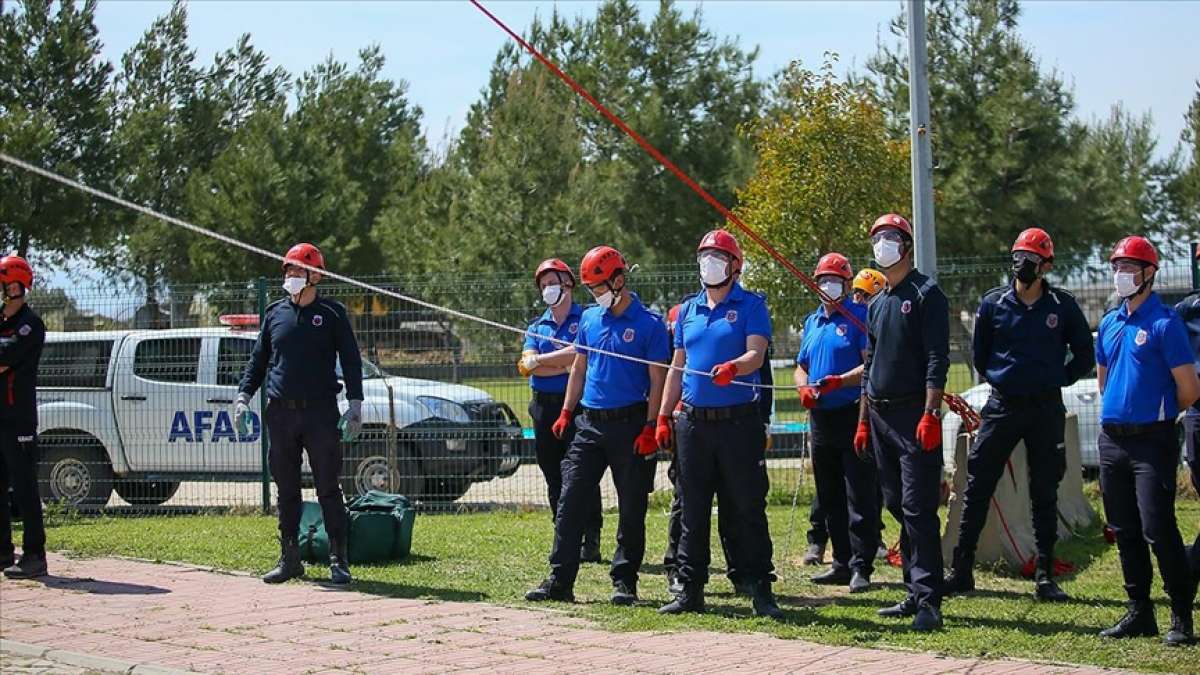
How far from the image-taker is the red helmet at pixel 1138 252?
7996mm

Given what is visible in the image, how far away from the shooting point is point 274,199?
35531 millimetres

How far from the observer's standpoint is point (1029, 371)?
9.02 metres

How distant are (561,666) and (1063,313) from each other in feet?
13.1

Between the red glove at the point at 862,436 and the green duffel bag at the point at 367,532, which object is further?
the green duffel bag at the point at 367,532

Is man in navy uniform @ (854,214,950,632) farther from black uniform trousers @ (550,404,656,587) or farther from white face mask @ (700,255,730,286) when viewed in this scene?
black uniform trousers @ (550,404,656,587)

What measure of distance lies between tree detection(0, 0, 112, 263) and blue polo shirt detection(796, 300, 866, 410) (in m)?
21.7

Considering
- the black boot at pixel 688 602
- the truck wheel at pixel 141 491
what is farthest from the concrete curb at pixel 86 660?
the truck wheel at pixel 141 491

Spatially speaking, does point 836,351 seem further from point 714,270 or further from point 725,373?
point 725,373

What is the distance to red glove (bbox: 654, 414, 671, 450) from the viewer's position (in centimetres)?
890

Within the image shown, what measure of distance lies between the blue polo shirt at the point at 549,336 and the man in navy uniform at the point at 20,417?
149 inches

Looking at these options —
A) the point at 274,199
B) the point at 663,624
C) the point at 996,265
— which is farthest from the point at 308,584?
the point at 274,199

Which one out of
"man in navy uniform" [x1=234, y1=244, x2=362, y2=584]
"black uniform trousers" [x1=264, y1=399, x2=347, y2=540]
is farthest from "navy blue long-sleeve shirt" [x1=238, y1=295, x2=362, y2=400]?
"black uniform trousers" [x1=264, y1=399, x2=347, y2=540]

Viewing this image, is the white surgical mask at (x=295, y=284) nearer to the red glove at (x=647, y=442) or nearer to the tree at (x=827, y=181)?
the red glove at (x=647, y=442)

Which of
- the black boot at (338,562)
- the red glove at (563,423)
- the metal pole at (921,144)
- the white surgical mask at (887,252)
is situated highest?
the metal pole at (921,144)
